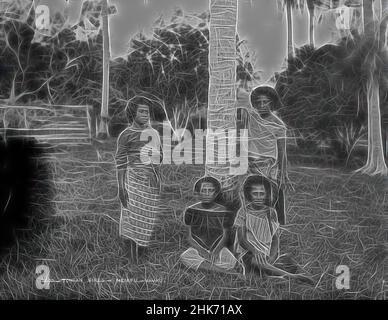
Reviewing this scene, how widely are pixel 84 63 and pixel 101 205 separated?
1282 millimetres

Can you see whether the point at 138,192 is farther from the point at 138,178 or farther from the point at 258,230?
the point at 258,230

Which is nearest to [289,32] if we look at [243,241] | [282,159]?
[282,159]

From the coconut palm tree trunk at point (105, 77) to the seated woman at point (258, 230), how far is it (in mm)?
1361

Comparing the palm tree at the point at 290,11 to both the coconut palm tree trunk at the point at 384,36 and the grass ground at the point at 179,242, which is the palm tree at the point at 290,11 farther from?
the grass ground at the point at 179,242

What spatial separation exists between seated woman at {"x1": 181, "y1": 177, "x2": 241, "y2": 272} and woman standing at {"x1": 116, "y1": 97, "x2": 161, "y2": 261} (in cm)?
34

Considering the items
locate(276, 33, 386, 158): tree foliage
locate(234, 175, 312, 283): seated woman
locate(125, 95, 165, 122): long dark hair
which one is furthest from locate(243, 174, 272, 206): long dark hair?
locate(125, 95, 165, 122): long dark hair

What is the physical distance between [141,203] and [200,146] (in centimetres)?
74

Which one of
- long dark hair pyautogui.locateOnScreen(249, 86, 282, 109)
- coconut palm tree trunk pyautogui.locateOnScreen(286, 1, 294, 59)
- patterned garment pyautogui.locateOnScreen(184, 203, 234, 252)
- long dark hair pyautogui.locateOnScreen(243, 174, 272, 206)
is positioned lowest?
patterned garment pyautogui.locateOnScreen(184, 203, 234, 252)

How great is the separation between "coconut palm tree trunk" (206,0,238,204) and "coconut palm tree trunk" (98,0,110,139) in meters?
0.91

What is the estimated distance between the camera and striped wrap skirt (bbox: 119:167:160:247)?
423 centimetres

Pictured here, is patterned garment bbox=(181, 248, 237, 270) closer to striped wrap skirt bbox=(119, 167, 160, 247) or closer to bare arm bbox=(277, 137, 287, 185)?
striped wrap skirt bbox=(119, 167, 160, 247)

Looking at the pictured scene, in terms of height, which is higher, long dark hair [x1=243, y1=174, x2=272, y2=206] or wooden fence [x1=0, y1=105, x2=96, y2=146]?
wooden fence [x1=0, y1=105, x2=96, y2=146]

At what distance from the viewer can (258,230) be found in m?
4.22

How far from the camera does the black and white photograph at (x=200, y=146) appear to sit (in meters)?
4.16
